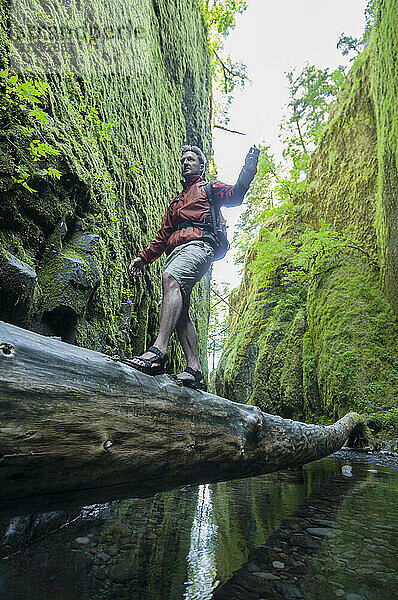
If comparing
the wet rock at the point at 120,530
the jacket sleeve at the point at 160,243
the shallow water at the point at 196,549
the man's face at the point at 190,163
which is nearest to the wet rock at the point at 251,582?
the shallow water at the point at 196,549

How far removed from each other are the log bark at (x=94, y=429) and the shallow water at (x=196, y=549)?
56 cm

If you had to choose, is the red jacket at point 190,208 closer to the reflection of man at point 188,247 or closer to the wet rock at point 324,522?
the reflection of man at point 188,247

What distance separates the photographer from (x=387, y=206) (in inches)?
320

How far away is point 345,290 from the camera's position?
10570 mm

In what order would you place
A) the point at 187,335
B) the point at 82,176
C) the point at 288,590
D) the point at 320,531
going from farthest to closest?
1. the point at 82,176
2. the point at 187,335
3. the point at 320,531
4. the point at 288,590

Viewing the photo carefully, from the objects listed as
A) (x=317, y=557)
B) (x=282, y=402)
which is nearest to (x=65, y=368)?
(x=317, y=557)

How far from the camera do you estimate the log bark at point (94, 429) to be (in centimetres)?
124

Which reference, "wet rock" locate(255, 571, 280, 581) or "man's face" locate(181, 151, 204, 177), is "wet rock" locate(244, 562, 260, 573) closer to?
"wet rock" locate(255, 571, 280, 581)

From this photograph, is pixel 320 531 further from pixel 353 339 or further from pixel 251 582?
pixel 353 339

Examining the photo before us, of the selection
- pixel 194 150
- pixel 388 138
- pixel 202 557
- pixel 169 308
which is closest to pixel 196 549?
pixel 202 557

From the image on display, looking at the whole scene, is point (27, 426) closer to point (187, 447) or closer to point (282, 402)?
point (187, 447)

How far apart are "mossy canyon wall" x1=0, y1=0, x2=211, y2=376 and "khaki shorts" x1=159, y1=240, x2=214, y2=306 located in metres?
0.94

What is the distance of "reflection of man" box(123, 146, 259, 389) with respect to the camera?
8.78ft

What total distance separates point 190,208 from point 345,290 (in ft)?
28.3
